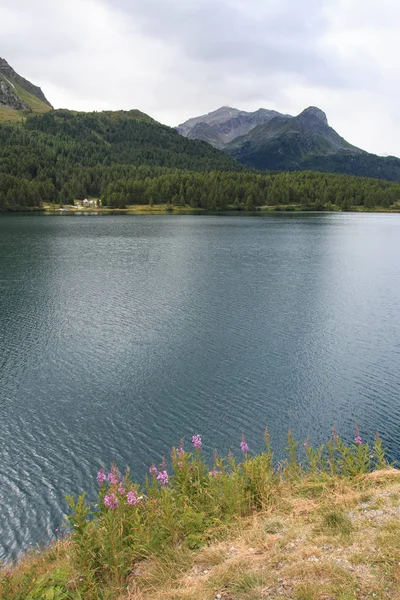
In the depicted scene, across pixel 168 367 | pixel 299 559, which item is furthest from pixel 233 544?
pixel 168 367

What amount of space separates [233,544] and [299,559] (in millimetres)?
1725

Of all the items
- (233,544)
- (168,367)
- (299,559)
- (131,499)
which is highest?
(299,559)

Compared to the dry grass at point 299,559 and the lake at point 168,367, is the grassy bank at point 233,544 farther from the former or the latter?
the lake at point 168,367

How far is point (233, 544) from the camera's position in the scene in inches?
382

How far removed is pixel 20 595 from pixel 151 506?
3.62m

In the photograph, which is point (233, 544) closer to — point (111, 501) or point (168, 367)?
point (111, 501)

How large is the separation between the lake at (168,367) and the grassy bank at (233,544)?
632cm

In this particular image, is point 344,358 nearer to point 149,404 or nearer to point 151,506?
point 149,404

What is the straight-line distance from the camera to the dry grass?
7.71m

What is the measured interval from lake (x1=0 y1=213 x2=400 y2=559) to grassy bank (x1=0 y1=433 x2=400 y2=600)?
632cm

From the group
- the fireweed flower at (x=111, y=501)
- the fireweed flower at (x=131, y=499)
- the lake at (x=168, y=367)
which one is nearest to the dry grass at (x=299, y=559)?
the fireweed flower at (x=131, y=499)

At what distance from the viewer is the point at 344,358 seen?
3291 cm

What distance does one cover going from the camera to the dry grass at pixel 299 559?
771 centimetres

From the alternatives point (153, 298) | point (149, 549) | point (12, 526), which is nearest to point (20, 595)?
point (149, 549)
